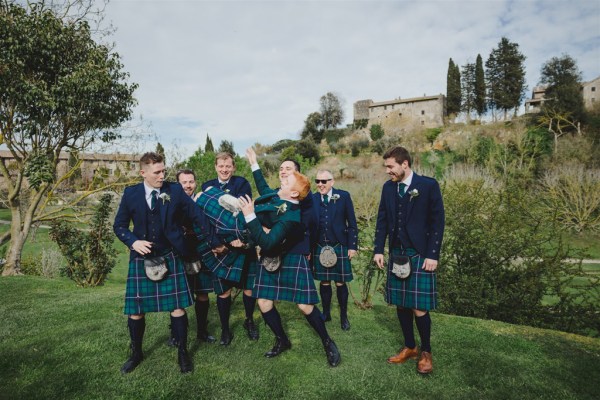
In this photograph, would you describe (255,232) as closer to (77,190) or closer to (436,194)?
(436,194)

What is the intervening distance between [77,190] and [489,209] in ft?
45.4

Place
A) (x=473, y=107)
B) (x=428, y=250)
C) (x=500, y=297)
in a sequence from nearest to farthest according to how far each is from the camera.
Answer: (x=428, y=250)
(x=500, y=297)
(x=473, y=107)

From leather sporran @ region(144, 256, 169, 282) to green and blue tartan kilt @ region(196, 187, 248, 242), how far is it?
600mm

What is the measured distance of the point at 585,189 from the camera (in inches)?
760

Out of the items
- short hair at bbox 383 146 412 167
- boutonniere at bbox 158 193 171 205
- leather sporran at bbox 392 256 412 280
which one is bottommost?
leather sporran at bbox 392 256 412 280

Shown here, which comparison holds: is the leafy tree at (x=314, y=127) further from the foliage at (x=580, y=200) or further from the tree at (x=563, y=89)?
the foliage at (x=580, y=200)

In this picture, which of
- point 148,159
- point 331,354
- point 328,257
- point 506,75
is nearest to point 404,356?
point 331,354

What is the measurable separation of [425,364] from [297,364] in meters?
1.30

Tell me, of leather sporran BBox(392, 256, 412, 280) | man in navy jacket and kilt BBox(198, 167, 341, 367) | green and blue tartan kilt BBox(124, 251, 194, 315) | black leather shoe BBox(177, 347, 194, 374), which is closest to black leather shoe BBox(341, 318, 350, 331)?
man in navy jacket and kilt BBox(198, 167, 341, 367)

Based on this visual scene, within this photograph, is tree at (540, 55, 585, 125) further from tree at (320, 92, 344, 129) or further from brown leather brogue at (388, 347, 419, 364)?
brown leather brogue at (388, 347, 419, 364)

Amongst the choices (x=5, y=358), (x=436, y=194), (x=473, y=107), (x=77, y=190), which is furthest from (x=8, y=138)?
(x=473, y=107)

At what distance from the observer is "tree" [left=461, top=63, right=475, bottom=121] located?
51.7 metres

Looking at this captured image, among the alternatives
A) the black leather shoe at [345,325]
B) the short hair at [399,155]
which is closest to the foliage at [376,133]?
the black leather shoe at [345,325]

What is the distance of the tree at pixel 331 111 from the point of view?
66312 millimetres
